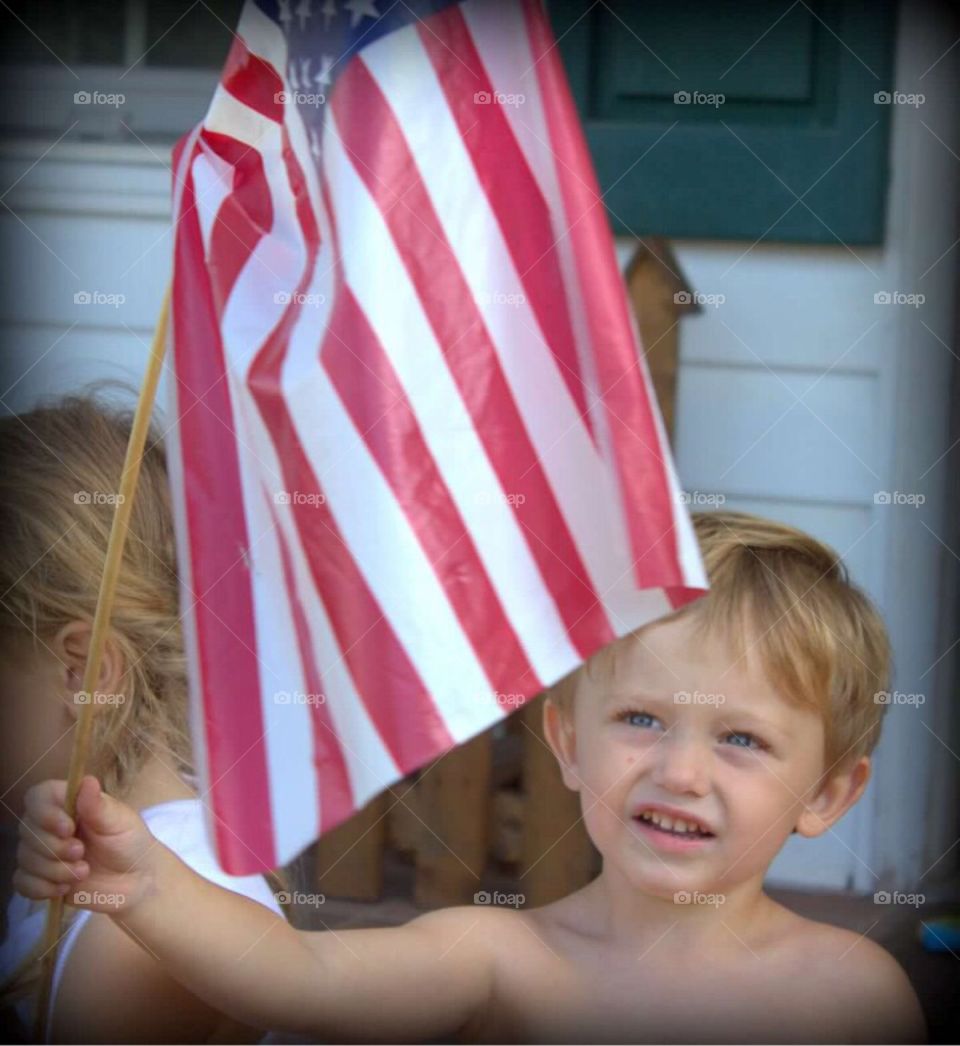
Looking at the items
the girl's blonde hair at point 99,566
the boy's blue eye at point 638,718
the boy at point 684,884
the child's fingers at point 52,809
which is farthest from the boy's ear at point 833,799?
the child's fingers at point 52,809

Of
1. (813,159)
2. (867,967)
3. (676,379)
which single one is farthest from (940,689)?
(813,159)

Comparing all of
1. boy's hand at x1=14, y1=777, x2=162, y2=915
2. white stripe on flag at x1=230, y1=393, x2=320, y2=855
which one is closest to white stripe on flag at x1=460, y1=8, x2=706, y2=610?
white stripe on flag at x1=230, y1=393, x2=320, y2=855

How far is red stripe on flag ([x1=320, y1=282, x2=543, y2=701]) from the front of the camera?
87.8 inches

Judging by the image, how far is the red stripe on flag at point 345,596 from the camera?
2.24m

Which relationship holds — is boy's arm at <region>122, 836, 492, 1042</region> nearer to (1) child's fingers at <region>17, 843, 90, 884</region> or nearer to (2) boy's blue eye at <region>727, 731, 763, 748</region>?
(1) child's fingers at <region>17, 843, 90, 884</region>

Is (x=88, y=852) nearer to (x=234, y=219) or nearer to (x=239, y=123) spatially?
(x=234, y=219)

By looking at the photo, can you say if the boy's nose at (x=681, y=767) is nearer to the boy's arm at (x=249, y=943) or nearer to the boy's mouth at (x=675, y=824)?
the boy's mouth at (x=675, y=824)

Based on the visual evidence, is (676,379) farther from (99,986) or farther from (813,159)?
(99,986)

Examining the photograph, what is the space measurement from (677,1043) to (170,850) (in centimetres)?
73

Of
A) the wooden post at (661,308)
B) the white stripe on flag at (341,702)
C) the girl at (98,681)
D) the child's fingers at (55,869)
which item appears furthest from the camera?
the wooden post at (661,308)

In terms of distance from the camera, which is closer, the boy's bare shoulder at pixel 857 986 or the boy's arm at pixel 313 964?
the boy's arm at pixel 313 964

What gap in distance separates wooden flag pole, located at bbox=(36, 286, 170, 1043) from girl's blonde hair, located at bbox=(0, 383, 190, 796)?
15cm

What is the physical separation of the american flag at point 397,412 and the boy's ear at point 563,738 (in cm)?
18

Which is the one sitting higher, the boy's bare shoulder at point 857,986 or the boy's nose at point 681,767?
the boy's nose at point 681,767
